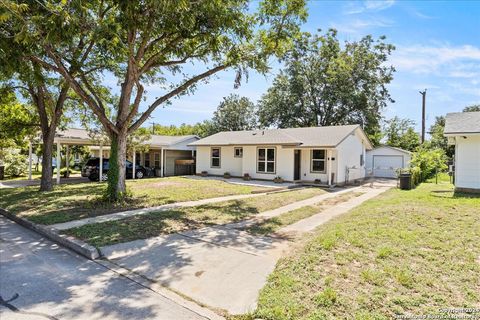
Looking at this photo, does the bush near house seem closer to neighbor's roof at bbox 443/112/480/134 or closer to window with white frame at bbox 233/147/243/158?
neighbor's roof at bbox 443/112/480/134

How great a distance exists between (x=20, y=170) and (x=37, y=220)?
71.1 ft

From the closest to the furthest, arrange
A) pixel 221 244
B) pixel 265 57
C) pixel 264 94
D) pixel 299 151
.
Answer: pixel 221 244 → pixel 265 57 → pixel 299 151 → pixel 264 94

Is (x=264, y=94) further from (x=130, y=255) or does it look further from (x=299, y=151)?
(x=130, y=255)

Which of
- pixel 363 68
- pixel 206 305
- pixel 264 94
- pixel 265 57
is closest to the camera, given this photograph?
pixel 206 305

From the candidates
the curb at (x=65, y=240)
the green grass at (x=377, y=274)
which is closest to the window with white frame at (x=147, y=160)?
the curb at (x=65, y=240)

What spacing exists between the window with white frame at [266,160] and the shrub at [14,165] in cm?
2023

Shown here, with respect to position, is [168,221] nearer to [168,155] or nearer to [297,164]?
[297,164]

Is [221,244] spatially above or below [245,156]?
below

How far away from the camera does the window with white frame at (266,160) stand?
20.2m

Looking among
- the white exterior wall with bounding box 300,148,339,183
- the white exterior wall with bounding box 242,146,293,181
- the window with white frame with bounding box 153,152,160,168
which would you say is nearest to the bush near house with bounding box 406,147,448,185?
the white exterior wall with bounding box 300,148,339,183

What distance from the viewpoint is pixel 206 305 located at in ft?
12.5

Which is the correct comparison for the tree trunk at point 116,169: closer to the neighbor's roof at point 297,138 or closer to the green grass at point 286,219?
the green grass at point 286,219

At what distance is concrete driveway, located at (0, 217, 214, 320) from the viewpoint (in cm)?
360

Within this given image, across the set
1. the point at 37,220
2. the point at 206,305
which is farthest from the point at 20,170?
the point at 206,305
